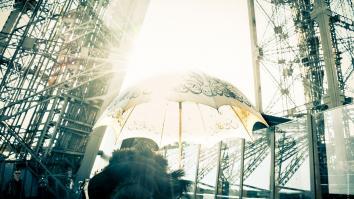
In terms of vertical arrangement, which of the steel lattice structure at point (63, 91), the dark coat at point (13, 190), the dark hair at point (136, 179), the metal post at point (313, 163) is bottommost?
the dark coat at point (13, 190)

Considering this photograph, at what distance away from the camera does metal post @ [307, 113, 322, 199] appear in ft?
15.8

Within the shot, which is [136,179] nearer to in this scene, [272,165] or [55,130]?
[272,165]

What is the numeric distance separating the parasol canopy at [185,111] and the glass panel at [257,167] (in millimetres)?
2542

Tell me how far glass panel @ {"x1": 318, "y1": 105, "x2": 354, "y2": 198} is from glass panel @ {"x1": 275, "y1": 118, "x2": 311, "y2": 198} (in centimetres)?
37

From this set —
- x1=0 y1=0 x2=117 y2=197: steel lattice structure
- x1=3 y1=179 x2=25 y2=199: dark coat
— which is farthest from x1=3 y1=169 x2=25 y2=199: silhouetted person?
x1=0 y1=0 x2=117 y2=197: steel lattice structure

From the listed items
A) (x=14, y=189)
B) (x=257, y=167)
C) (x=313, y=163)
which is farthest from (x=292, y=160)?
(x=14, y=189)

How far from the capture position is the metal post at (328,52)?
26.8 ft

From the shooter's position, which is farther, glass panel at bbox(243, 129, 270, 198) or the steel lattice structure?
the steel lattice structure

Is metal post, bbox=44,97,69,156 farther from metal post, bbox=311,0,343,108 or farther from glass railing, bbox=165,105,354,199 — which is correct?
metal post, bbox=311,0,343,108

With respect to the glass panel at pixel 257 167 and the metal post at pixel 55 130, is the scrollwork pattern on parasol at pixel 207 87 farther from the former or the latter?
the metal post at pixel 55 130

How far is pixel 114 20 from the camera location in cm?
1359

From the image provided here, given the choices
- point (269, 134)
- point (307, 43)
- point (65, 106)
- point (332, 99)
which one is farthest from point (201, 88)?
point (307, 43)

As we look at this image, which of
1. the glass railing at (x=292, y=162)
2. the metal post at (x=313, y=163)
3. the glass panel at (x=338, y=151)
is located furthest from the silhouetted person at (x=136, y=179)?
the metal post at (x=313, y=163)

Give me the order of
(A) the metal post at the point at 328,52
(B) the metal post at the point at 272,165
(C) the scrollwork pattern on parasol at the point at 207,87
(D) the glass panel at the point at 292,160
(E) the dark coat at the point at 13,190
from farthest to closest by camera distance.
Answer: (A) the metal post at the point at 328,52 → (E) the dark coat at the point at 13,190 → (B) the metal post at the point at 272,165 → (D) the glass panel at the point at 292,160 → (C) the scrollwork pattern on parasol at the point at 207,87
